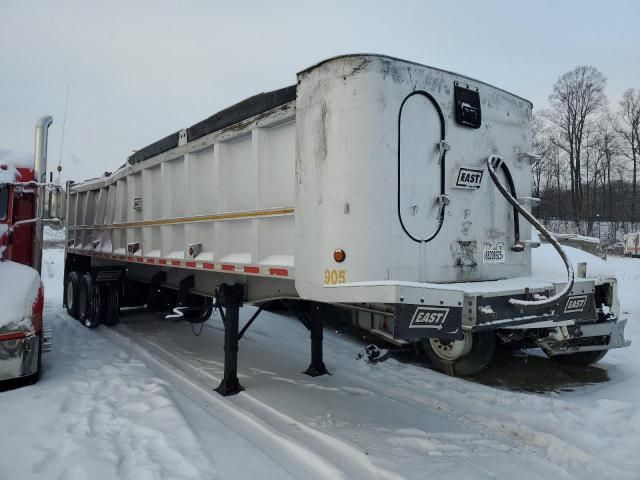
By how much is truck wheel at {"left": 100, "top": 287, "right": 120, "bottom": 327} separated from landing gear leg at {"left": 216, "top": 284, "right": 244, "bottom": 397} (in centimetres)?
472

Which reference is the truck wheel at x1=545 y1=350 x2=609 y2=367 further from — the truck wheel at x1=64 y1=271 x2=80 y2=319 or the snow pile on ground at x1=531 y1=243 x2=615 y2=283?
the truck wheel at x1=64 y1=271 x2=80 y2=319

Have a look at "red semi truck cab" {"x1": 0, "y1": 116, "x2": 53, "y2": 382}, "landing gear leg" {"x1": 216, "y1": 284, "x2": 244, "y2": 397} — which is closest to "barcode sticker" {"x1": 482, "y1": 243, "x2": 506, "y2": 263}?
"landing gear leg" {"x1": 216, "y1": 284, "x2": 244, "y2": 397}

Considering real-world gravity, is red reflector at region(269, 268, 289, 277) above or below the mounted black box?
below

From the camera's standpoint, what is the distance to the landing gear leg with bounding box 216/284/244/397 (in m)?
5.11

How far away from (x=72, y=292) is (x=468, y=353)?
8296mm

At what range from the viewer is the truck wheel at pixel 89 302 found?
8883 mm

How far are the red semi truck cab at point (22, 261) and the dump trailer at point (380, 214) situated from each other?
1.40m

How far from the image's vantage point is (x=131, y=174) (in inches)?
290

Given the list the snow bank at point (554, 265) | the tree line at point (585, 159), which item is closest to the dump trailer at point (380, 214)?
the snow bank at point (554, 265)

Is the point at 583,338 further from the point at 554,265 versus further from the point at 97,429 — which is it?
the point at 97,429

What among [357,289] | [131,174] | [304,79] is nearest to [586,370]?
[357,289]

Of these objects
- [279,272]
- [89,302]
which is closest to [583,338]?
[279,272]

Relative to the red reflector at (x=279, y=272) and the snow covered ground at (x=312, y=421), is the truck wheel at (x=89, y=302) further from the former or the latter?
the red reflector at (x=279, y=272)

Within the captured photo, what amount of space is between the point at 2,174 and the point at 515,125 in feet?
19.6
